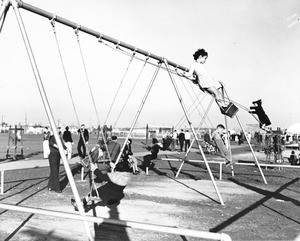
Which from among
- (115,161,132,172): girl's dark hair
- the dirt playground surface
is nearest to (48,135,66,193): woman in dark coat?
the dirt playground surface

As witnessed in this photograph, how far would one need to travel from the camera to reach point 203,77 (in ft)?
27.6

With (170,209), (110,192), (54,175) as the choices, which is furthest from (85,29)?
(170,209)

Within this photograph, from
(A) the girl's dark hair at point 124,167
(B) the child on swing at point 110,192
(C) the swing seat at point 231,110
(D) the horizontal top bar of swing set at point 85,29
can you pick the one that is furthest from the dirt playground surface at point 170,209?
(D) the horizontal top bar of swing set at point 85,29

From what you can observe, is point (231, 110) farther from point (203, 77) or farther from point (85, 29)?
point (85, 29)

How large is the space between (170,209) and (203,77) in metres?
3.67

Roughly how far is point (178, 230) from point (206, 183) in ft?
A: 29.5

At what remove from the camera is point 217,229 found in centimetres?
564

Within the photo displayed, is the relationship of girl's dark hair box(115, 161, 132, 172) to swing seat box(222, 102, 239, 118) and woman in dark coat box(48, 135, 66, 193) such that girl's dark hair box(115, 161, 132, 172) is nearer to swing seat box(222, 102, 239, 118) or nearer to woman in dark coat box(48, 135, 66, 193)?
woman in dark coat box(48, 135, 66, 193)

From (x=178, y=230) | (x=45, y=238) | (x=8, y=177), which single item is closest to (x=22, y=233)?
(x=45, y=238)

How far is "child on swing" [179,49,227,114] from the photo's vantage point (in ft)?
27.6

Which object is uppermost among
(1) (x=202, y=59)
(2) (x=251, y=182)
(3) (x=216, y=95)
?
(1) (x=202, y=59)

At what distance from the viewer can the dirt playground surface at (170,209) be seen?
536 cm

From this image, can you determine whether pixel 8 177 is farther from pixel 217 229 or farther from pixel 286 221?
pixel 286 221

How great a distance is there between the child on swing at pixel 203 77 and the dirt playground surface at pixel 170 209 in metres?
2.76
